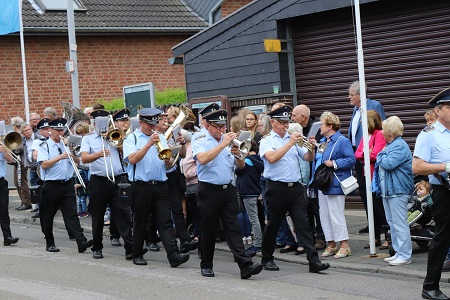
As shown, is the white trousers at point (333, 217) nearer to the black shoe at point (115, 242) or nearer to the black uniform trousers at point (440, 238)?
the black uniform trousers at point (440, 238)

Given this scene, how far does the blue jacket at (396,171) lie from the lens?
11.1m

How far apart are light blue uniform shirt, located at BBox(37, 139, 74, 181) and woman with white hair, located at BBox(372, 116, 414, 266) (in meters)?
4.78

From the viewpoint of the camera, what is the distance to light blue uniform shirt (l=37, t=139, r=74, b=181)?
44.4 feet

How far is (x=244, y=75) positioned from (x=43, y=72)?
884cm

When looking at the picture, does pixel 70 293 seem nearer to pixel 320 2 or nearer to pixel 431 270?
pixel 431 270

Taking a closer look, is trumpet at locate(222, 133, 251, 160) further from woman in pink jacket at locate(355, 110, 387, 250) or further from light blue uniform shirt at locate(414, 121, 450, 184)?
light blue uniform shirt at locate(414, 121, 450, 184)

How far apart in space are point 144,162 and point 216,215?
1390 mm

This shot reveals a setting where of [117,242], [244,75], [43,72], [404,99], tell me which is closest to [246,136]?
[117,242]

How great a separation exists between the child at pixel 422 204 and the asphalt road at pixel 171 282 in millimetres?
1162

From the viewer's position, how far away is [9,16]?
20797mm

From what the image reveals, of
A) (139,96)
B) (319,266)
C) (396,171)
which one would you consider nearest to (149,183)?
(319,266)

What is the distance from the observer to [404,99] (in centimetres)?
1523

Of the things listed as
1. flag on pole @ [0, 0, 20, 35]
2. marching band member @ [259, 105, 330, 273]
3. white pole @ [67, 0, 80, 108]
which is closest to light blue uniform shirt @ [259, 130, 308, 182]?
marching band member @ [259, 105, 330, 273]

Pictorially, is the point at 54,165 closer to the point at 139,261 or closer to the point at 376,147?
the point at 139,261
